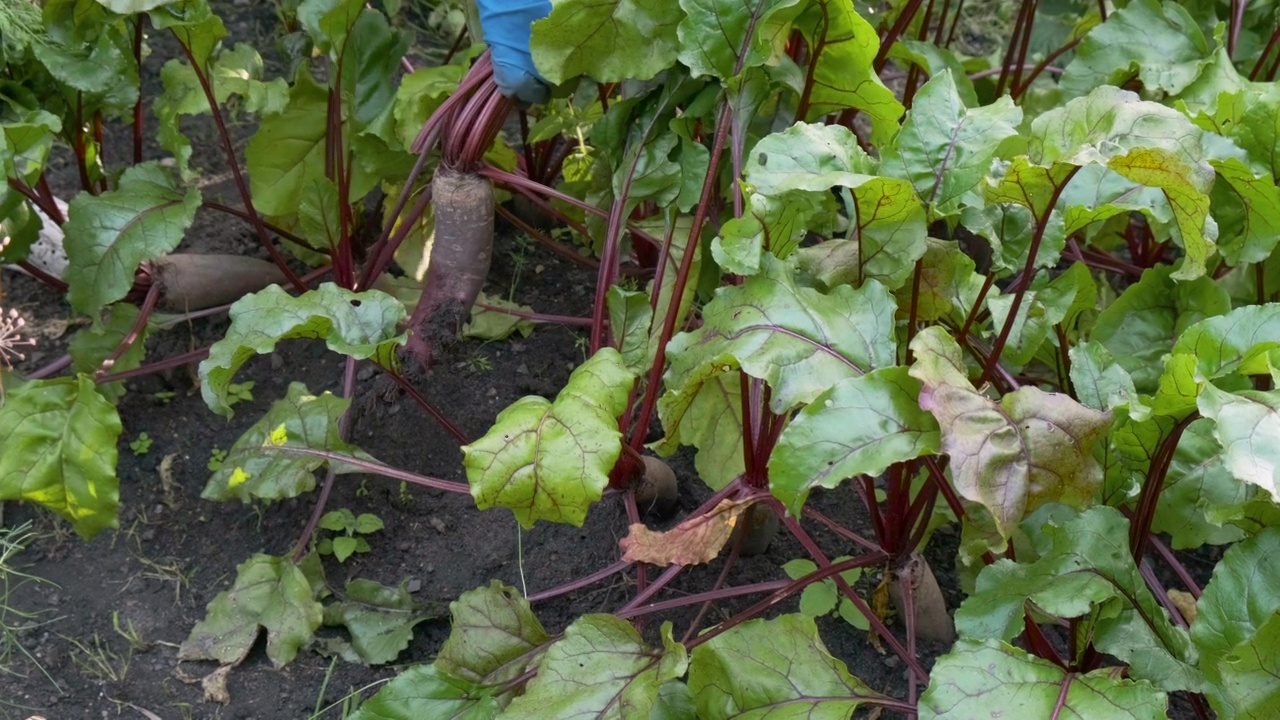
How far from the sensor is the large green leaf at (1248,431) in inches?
47.3

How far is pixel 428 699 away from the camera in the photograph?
5.55 feet

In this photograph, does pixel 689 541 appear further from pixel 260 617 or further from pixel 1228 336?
pixel 260 617

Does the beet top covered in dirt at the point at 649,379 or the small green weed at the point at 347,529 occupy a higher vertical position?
the beet top covered in dirt at the point at 649,379

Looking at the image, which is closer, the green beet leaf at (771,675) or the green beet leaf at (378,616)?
the green beet leaf at (771,675)

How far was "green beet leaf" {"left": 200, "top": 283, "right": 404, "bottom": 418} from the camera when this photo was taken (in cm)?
175

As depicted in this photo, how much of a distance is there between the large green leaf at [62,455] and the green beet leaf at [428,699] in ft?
2.16

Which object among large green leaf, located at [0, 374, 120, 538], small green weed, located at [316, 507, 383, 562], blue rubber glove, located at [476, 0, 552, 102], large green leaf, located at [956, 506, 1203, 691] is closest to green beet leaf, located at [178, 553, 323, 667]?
small green weed, located at [316, 507, 383, 562]


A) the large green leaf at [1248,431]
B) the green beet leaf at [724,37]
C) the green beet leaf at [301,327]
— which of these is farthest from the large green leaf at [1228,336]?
the green beet leaf at [301,327]

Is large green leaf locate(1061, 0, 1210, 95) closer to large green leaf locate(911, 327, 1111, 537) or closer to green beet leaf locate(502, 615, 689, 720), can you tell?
large green leaf locate(911, 327, 1111, 537)

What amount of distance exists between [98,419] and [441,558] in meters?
0.67

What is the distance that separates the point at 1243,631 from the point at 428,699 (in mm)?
1144

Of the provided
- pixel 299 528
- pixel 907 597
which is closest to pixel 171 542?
pixel 299 528

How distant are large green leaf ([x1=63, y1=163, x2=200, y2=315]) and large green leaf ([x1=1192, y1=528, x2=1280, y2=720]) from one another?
6.14 ft

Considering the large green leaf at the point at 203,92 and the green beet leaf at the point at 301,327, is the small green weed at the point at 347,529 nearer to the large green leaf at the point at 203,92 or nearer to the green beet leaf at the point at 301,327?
the green beet leaf at the point at 301,327
